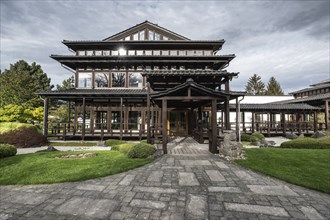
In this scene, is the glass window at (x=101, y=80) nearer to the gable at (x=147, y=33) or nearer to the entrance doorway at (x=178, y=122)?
the gable at (x=147, y=33)

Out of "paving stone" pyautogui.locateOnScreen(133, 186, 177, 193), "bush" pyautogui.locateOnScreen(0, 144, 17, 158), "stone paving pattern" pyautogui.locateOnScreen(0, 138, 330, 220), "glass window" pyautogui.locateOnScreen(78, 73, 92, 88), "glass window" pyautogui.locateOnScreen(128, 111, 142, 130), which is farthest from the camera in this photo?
"glass window" pyautogui.locateOnScreen(78, 73, 92, 88)

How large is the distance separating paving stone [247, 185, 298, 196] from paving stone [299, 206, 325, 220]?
2.38 feet

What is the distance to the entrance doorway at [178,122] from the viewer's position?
18.1 meters

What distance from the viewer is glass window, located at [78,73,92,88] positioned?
20141 mm

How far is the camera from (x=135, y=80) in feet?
66.6

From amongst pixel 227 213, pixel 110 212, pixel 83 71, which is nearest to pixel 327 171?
pixel 227 213

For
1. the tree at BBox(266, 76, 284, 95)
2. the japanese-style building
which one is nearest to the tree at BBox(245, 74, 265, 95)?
the tree at BBox(266, 76, 284, 95)

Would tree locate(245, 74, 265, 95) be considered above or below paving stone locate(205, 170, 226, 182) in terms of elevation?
above

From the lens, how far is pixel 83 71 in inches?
797

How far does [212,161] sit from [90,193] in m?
5.38

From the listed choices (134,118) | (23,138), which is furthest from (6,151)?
(134,118)

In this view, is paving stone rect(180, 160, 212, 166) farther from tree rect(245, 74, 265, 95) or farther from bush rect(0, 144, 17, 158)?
tree rect(245, 74, 265, 95)

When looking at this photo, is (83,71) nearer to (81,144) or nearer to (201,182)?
(81,144)

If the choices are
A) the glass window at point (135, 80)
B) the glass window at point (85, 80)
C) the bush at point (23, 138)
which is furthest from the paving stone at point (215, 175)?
the glass window at point (85, 80)
